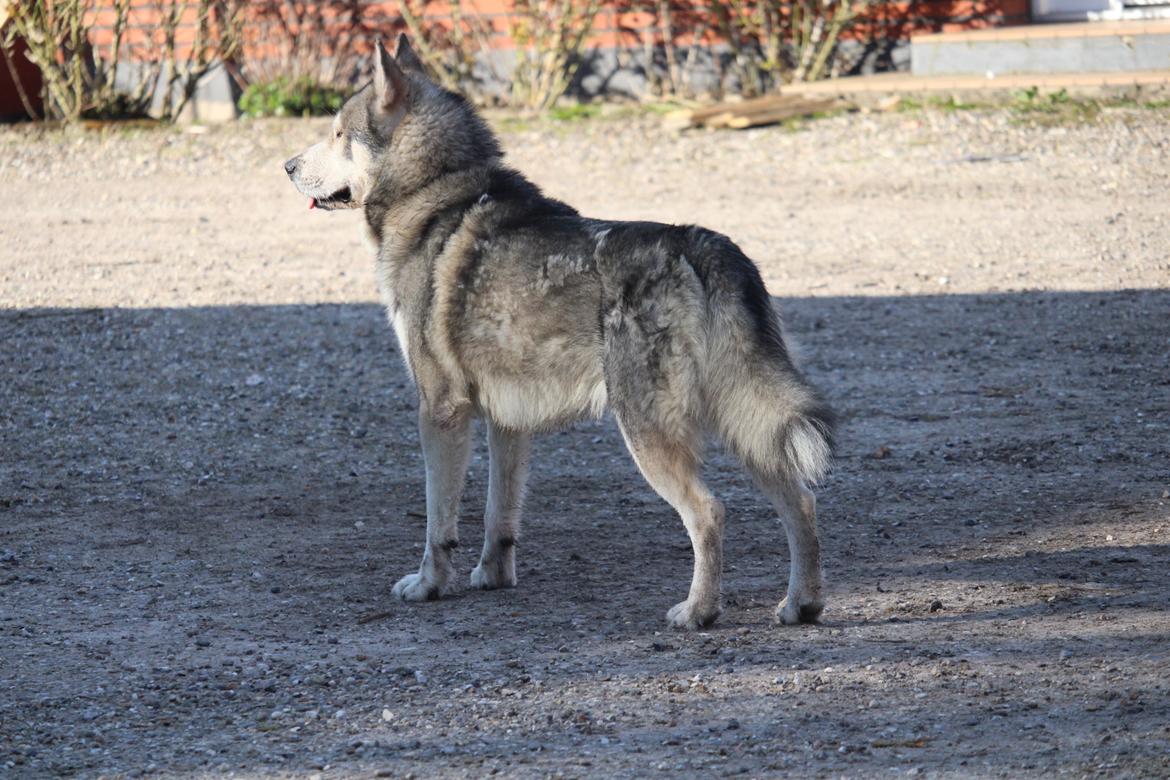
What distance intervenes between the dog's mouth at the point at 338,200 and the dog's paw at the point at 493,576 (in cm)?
158

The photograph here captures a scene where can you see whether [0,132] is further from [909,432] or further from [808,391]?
[808,391]

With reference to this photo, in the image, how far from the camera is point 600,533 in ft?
21.2

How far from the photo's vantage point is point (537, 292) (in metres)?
5.36

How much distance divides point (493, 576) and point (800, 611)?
51.6 inches

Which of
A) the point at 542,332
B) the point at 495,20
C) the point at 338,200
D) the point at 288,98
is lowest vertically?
the point at 288,98

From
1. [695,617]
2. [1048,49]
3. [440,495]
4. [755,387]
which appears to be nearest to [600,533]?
[440,495]

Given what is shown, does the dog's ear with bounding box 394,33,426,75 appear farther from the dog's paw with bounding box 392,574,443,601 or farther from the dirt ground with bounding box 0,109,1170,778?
the dog's paw with bounding box 392,574,443,601

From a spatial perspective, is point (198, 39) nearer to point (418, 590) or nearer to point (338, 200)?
point (338, 200)

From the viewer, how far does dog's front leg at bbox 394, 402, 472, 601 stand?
5625mm

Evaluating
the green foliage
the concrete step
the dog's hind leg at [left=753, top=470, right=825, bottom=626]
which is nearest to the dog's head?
the dog's hind leg at [left=753, top=470, right=825, bottom=626]

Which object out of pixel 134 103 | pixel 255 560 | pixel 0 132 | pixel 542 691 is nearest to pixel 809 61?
pixel 134 103

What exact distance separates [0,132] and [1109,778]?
1779 cm

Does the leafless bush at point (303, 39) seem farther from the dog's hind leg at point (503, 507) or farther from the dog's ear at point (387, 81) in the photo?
the dog's hind leg at point (503, 507)

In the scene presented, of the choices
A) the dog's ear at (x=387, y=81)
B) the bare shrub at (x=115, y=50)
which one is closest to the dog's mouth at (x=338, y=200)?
the dog's ear at (x=387, y=81)
